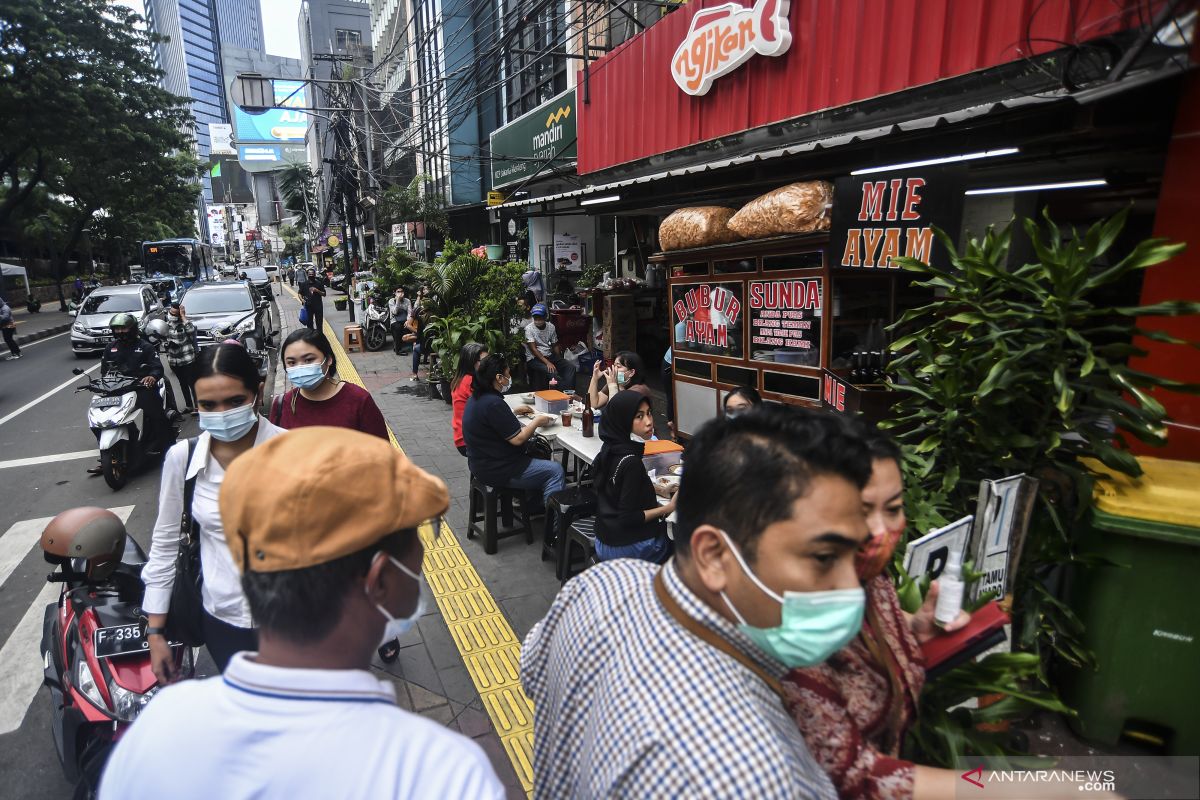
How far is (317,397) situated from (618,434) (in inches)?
67.1

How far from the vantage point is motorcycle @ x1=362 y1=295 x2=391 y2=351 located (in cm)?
1537

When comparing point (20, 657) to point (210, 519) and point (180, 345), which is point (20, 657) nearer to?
point (210, 519)

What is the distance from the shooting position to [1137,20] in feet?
12.8

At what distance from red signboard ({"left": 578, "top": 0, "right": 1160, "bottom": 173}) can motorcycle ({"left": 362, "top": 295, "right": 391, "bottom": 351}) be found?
742 cm

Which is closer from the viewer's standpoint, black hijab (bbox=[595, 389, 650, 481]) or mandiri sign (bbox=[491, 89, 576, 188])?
black hijab (bbox=[595, 389, 650, 481])

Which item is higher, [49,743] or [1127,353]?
[1127,353]

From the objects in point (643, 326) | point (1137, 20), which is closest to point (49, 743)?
point (1137, 20)

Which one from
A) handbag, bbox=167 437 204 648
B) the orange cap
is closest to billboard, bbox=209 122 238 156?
handbag, bbox=167 437 204 648

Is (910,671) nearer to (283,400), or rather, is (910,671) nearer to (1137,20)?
(283,400)

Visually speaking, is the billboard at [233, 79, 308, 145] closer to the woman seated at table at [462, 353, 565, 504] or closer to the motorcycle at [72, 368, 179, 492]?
the motorcycle at [72, 368, 179, 492]

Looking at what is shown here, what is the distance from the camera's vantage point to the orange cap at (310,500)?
1.05 m

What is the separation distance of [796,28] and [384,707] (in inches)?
300

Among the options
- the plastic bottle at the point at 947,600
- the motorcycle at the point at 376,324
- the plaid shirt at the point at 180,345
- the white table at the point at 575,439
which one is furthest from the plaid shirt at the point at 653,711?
the motorcycle at the point at 376,324

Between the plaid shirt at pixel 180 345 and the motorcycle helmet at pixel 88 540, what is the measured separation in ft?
23.0
